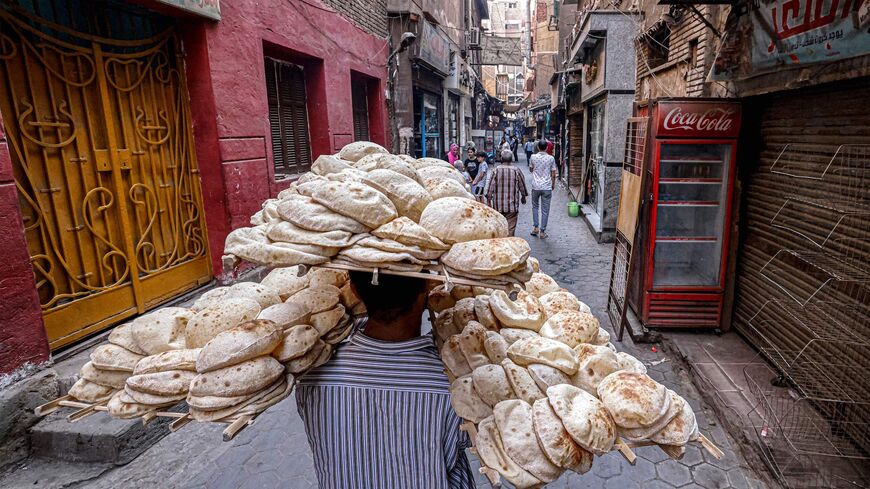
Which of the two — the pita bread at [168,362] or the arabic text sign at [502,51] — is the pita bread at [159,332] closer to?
the pita bread at [168,362]

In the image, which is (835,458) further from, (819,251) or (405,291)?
(405,291)

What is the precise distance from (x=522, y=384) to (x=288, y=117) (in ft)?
24.0

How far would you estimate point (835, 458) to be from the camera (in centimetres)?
310

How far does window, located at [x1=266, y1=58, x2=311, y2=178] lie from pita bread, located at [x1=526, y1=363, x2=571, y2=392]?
642 centimetres

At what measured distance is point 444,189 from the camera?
183cm

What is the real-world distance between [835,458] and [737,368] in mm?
1167

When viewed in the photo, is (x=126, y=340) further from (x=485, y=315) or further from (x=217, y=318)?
(x=485, y=315)

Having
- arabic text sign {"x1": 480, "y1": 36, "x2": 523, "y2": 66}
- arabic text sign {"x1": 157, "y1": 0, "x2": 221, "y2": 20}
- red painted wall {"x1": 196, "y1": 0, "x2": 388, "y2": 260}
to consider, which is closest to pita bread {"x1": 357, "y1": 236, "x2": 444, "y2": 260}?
arabic text sign {"x1": 157, "y1": 0, "x2": 221, "y2": 20}

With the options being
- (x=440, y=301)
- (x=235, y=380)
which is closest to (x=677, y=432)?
(x=440, y=301)

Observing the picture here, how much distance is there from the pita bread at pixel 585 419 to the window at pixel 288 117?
6560 mm

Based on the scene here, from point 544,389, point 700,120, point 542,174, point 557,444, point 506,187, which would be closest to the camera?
point 557,444

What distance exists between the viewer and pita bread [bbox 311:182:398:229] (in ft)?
4.75

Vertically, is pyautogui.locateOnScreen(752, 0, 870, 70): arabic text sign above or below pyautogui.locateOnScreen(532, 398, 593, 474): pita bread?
above

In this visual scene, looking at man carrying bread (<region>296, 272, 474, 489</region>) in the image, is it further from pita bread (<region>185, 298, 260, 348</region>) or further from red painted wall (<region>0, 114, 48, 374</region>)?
red painted wall (<region>0, 114, 48, 374</region>)
